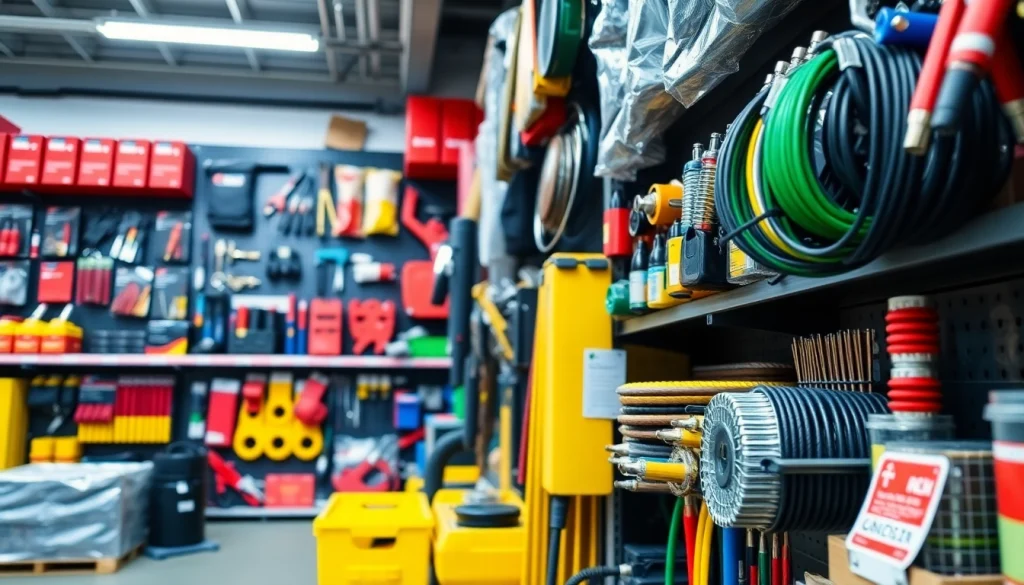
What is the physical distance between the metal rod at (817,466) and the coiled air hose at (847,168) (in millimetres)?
237

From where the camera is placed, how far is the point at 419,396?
540cm

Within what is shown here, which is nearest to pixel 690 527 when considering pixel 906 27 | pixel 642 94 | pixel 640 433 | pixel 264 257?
pixel 640 433

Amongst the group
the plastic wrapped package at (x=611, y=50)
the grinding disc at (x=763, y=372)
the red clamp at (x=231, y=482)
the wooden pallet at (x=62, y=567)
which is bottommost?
the wooden pallet at (x=62, y=567)

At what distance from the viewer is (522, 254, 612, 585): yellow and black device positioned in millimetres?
1876

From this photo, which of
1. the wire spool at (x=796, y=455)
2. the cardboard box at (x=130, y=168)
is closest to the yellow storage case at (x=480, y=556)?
the wire spool at (x=796, y=455)

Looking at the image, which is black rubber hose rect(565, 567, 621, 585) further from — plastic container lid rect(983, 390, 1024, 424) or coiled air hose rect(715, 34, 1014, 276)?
plastic container lid rect(983, 390, 1024, 424)

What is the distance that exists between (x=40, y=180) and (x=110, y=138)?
0.53m

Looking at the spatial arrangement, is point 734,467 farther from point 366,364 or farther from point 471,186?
point 366,364

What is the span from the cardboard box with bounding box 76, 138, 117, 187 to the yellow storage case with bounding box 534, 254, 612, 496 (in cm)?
416

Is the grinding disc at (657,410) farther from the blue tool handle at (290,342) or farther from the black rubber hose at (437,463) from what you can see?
the blue tool handle at (290,342)

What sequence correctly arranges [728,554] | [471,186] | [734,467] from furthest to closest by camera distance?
[471,186], [728,554], [734,467]

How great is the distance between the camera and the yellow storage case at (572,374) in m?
1.87

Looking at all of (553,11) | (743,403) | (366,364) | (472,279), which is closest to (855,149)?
(743,403)

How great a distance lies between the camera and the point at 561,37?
83.1 inches
